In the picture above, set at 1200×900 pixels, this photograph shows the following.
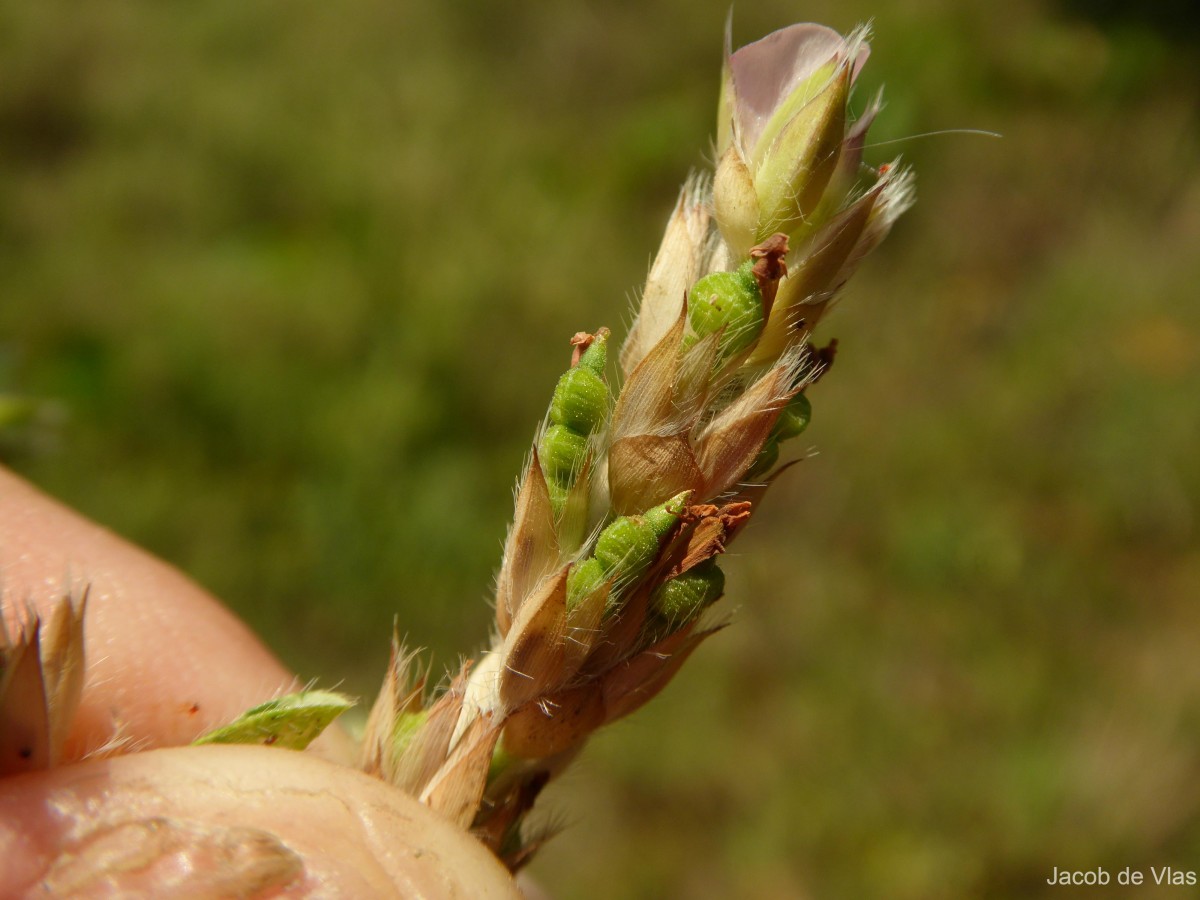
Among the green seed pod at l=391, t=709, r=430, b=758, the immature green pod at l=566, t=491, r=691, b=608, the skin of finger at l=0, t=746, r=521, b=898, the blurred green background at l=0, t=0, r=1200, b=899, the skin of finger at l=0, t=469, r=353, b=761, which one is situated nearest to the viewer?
the immature green pod at l=566, t=491, r=691, b=608

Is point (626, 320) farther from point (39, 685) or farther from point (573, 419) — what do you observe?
point (39, 685)

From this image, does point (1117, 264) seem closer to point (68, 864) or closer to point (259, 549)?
point (259, 549)

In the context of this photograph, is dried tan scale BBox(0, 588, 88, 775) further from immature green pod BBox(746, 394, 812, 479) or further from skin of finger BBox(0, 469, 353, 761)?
immature green pod BBox(746, 394, 812, 479)

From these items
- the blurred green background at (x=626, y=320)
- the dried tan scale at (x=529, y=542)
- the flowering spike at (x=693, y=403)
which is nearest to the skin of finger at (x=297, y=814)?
the flowering spike at (x=693, y=403)

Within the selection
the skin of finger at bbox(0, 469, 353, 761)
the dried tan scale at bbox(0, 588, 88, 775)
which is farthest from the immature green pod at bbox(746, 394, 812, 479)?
the skin of finger at bbox(0, 469, 353, 761)

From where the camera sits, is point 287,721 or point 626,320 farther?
point 626,320

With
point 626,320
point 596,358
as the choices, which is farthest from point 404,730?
point 626,320
